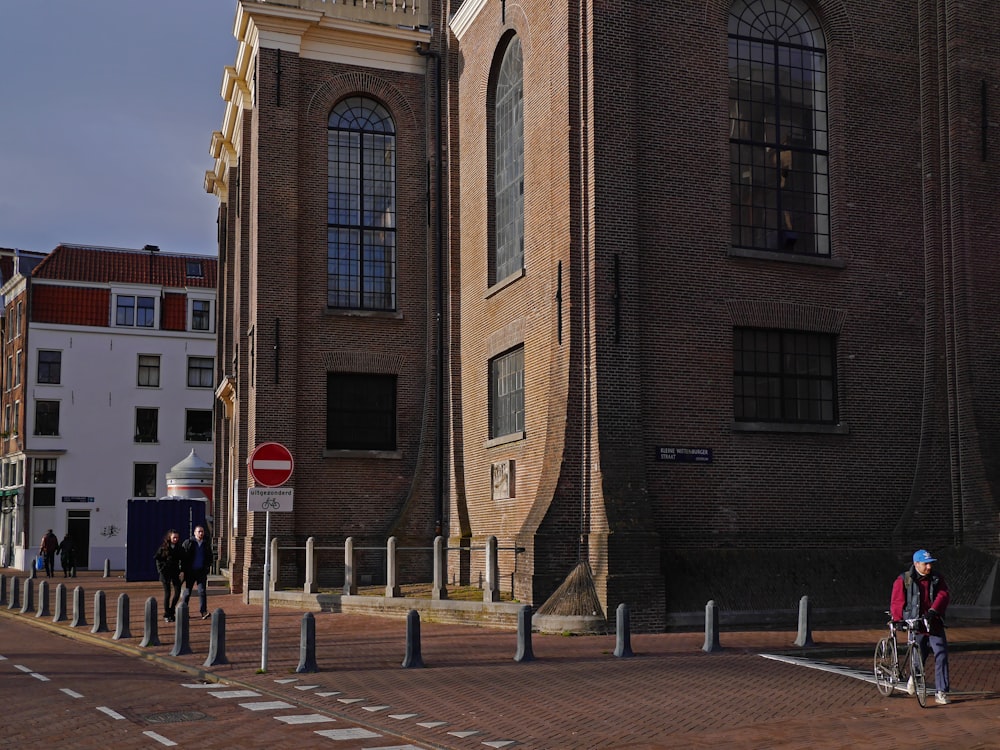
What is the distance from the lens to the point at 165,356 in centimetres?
5834

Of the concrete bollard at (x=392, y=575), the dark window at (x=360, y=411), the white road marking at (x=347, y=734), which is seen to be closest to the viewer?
the white road marking at (x=347, y=734)

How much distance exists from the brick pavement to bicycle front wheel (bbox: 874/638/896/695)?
0.21 metres

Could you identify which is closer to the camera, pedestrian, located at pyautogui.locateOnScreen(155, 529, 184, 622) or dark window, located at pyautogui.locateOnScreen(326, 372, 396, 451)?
pedestrian, located at pyautogui.locateOnScreen(155, 529, 184, 622)

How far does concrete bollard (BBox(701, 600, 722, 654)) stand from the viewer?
16.3 metres

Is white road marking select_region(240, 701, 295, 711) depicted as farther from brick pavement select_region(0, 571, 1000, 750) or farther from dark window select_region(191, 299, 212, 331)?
dark window select_region(191, 299, 212, 331)

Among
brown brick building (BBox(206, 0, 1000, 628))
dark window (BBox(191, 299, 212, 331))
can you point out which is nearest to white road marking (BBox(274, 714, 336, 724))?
brown brick building (BBox(206, 0, 1000, 628))

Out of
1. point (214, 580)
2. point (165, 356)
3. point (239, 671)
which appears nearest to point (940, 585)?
point (239, 671)

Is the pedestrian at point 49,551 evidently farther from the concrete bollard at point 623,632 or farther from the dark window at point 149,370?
the concrete bollard at point 623,632

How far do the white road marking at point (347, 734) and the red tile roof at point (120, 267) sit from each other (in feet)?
161

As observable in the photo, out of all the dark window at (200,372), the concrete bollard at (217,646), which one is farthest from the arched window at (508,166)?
the dark window at (200,372)

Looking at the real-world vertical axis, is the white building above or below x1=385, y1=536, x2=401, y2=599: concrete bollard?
above

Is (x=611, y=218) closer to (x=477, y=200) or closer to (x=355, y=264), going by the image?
(x=477, y=200)

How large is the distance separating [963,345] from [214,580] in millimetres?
21340

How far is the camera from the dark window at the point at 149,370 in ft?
190
